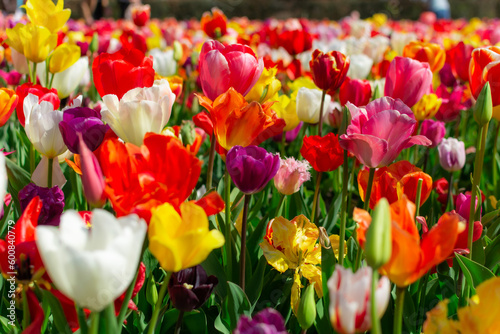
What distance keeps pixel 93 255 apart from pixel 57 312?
31cm

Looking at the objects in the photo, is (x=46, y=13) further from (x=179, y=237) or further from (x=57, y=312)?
(x=179, y=237)

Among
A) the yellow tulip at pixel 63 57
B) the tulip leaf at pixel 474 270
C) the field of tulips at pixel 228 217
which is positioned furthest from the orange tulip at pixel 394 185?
the yellow tulip at pixel 63 57

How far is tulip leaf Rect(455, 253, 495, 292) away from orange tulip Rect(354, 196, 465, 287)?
360 millimetres

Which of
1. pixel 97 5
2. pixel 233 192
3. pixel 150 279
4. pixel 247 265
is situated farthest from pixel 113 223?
pixel 97 5

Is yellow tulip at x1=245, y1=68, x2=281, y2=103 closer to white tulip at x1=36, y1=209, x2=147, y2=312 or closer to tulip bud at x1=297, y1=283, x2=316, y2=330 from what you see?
tulip bud at x1=297, y1=283, x2=316, y2=330

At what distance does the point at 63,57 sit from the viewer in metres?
1.74

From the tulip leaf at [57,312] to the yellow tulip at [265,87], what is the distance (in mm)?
770

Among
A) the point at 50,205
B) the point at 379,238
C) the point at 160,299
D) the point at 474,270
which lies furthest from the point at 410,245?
the point at 50,205

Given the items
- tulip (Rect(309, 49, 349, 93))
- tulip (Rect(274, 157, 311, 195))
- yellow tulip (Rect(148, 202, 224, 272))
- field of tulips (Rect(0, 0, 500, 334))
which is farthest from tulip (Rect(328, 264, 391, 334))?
tulip (Rect(309, 49, 349, 93))

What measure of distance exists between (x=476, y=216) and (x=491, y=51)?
45 cm

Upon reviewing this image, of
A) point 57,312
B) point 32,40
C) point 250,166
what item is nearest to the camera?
point 57,312

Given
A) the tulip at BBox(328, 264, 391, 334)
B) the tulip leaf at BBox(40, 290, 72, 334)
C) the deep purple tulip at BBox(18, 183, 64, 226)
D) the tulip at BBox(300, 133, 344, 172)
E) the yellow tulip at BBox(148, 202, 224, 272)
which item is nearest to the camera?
the tulip at BBox(328, 264, 391, 334)

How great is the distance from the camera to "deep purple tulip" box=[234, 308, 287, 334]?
649mm

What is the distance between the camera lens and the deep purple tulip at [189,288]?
887 mm
